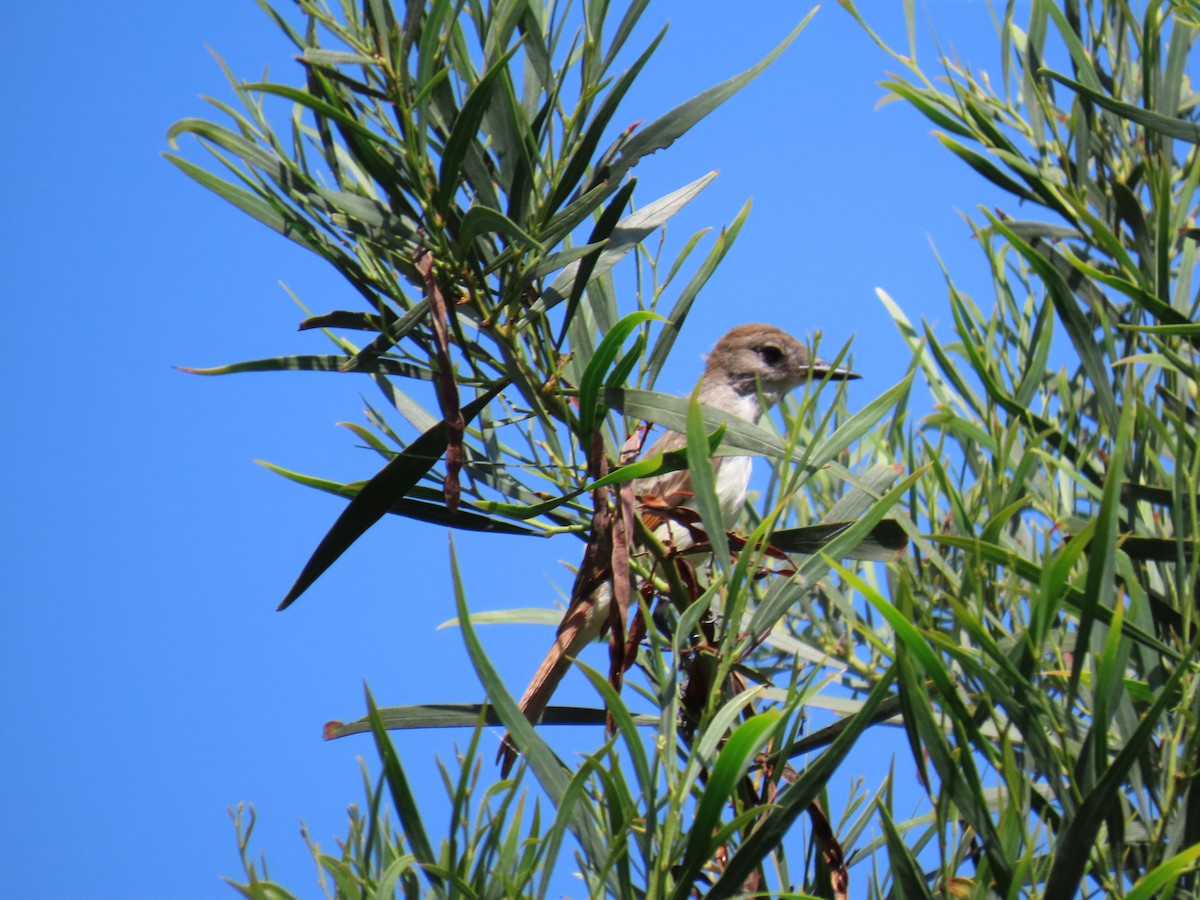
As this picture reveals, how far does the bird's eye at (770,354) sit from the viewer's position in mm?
2740

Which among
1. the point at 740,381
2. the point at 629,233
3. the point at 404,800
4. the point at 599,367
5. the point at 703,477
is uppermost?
the point at 740,381

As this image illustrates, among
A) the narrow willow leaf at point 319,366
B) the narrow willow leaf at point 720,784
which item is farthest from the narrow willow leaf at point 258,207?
the narrow willow leaf at point 720,784

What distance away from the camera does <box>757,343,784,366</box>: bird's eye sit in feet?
8.99

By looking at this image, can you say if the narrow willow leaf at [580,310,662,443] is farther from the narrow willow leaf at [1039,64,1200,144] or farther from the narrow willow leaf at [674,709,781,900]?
the narrow willow leaf at [1039,64,1200,144]

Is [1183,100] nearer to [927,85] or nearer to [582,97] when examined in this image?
[927,85]

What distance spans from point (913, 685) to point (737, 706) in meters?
0.11

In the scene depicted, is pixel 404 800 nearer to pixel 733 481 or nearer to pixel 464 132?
pixel 464 132

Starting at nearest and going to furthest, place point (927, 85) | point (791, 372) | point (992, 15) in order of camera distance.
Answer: point (927, 85)
point (992, 15)
point (791, 372)

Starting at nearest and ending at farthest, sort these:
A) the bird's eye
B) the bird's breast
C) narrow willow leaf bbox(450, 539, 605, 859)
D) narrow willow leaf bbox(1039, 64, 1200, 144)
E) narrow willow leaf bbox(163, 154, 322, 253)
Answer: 1. narrow willow leaf bbox(450, 539, 605, 859)
2. narrow willow leaf bbox(163, 154, 322, 253)
3. narrow willow leaf bbox(1039, 64, 1200, 144)
4. the bird's breast
5. the bird's eye

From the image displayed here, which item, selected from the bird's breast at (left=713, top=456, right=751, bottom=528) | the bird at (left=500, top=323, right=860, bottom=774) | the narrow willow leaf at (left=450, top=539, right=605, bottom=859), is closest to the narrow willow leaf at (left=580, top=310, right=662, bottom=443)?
the narrow willow leaf at (left=450, top=539, right=605, bottom=859)

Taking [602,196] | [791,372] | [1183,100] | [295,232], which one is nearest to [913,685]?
[602,196]

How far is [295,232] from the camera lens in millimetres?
872

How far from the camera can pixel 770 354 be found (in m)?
2.75

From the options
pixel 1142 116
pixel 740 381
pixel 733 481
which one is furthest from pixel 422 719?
pixel 740 381
